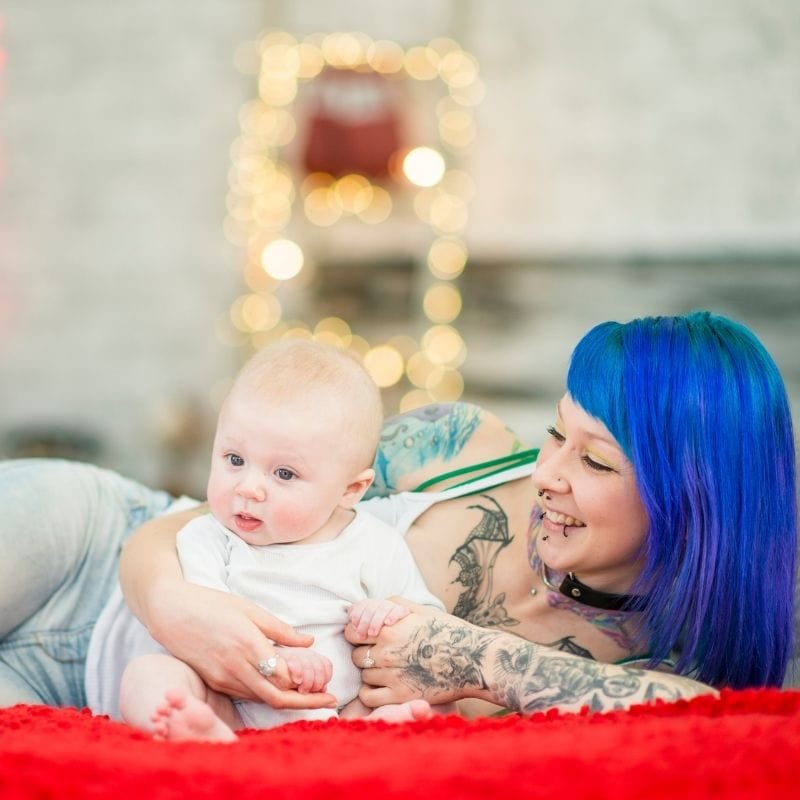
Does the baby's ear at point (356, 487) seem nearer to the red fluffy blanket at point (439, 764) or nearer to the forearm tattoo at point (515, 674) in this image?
the forearm tattoo at point (515, 674)

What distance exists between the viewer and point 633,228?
14.7ft

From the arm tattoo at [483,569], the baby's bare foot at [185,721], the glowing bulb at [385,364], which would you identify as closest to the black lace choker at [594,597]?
the arm tattoo at [483,569]

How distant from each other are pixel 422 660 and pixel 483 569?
0.30m

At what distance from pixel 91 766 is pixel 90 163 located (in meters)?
4.63

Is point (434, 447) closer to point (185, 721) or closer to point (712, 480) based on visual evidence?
point (712, 480)

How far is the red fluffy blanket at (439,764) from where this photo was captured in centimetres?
90

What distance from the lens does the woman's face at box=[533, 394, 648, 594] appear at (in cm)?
144

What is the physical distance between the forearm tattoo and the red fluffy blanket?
16 centimetres

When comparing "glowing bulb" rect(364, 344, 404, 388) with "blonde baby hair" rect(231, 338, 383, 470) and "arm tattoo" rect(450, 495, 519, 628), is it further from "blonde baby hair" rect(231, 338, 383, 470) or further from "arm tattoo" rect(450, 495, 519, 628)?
"blonde baby hair" rect(231, 338, 383, 470)

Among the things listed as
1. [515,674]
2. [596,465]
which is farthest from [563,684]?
[596,465]

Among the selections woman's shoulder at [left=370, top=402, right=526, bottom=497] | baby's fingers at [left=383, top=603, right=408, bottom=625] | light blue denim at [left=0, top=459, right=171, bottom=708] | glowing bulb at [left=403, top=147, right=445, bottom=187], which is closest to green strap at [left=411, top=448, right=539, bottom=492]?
woman's shoulder at [left=370, top=402, right=526, bottom=497]

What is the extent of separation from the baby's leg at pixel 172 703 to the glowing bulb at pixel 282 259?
3.59 metres

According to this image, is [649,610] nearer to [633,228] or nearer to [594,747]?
[594,747]

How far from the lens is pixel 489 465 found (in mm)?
1755
